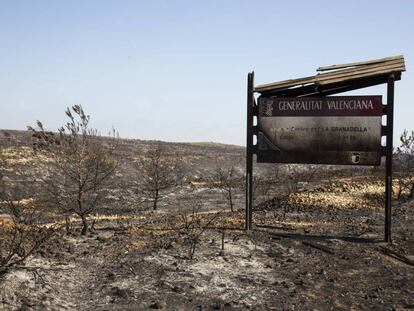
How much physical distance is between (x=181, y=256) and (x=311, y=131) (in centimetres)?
446

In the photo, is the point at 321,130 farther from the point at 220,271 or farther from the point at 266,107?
the point at 220,271

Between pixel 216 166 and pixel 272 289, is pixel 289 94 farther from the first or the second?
pixel 216 166

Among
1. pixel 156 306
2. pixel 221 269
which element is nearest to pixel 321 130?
pixel 221 269

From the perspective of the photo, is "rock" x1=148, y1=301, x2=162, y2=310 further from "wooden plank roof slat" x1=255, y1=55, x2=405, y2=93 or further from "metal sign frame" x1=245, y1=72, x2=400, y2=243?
"wooden plank roof slat" x1=255, y1=55, x2=405, y2=93

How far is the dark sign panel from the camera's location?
33.6 ft

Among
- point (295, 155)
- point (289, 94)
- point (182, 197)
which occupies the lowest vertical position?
point (182, 197)

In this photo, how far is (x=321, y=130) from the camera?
10.6 meters

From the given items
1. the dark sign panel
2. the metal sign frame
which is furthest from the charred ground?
the dark sign panel

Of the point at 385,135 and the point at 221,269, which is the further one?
the point at 385,135

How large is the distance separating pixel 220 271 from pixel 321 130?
454 centimetres

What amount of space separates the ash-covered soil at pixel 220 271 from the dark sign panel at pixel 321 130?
1.95m

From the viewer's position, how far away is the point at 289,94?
11.0 meters

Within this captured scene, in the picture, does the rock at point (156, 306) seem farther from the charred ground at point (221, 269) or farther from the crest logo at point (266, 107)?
the crest logo at point (266, 107)

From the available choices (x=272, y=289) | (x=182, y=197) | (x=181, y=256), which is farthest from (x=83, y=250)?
(x=182, y=197)
